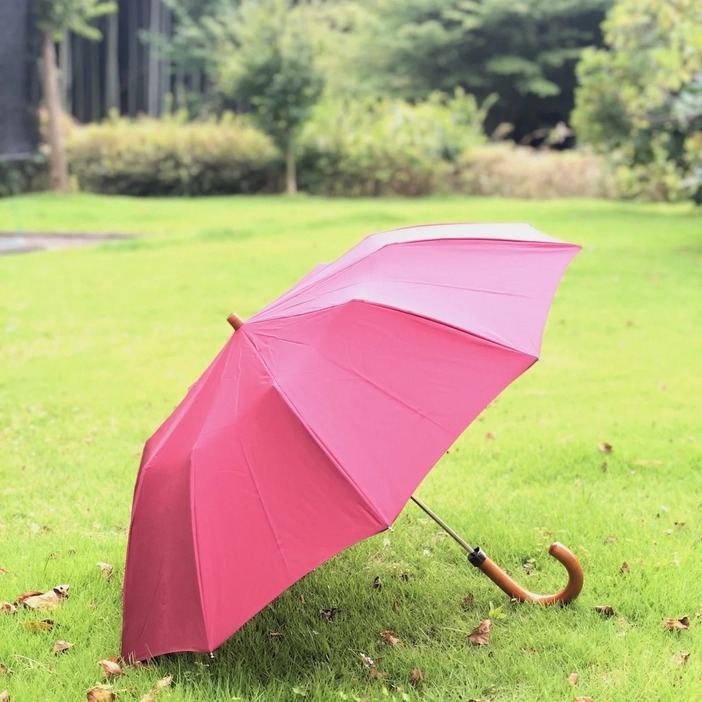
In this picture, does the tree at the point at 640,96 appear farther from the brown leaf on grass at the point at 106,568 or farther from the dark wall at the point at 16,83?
the brown leaf on grass at the point at 106,568

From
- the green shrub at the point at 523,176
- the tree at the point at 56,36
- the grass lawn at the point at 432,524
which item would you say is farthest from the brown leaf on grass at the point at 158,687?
the green shrub at the point at 523,176

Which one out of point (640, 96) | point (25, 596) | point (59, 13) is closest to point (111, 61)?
point (59, 13)

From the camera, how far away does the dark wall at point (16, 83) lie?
32.7 feet

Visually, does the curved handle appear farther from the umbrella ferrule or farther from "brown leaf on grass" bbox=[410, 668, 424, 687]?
"brown leaf on grass" bbox=[410, 668, 424, 687]

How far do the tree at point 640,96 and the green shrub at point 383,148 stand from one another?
15.2 ft

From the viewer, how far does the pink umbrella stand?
200 centimetres

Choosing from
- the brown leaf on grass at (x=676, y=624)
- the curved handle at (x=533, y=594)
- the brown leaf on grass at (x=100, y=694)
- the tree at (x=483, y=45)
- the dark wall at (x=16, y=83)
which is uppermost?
the tree at (x=483, y=45)

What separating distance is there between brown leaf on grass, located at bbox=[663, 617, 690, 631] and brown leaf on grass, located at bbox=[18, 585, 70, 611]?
1920 millimetres

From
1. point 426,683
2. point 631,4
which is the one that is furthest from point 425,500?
point 631,4

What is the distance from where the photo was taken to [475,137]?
19.2m

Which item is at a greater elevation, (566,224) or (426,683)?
(566,224)

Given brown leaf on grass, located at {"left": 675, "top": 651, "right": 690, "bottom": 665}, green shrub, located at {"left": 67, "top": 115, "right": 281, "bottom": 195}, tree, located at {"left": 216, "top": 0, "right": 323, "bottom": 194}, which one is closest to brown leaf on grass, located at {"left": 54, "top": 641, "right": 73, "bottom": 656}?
brown leaf on grass, located at {"left": 675, "top": 651, "right": 690, "bottom": 665}

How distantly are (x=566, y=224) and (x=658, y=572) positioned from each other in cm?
967

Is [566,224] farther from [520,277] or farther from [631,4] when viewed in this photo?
[520,277]
